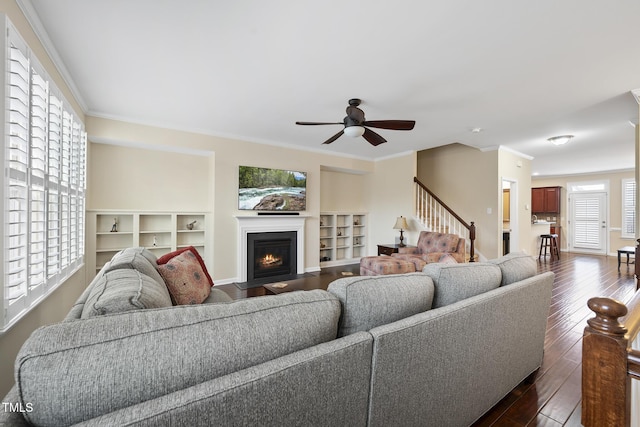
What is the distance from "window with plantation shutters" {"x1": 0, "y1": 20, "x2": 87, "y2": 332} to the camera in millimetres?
1541

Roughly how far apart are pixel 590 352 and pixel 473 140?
487cm

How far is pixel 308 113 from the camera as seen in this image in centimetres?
364

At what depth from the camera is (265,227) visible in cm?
499

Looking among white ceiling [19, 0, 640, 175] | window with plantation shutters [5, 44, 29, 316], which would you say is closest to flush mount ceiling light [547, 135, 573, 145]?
white ceiling [19, 0, 640, 175]

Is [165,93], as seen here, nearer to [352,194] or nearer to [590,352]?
[590,352]

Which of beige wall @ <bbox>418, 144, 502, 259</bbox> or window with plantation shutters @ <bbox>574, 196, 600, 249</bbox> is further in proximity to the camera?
window with plantation shutters @ <bbox>574, 196, 600, 249</bbox>

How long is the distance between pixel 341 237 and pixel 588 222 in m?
7.83

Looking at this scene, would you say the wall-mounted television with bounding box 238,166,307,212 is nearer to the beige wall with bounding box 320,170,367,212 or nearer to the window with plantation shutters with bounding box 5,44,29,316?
the beige wall with bounding box 320,170,367,212

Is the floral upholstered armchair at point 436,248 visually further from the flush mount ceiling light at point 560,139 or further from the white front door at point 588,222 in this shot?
the white front door at point 588,222

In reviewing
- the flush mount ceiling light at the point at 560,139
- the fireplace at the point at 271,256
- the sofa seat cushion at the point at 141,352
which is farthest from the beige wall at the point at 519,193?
the sofa seat cushion at the point at 141,352

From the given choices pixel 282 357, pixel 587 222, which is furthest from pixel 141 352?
pixel 587 222

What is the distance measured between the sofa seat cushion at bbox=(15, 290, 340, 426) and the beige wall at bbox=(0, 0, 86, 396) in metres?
1.43

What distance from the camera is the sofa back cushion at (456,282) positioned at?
147cm

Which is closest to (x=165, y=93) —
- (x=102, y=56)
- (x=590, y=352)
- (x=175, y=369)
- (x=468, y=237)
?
(x=102, y=56)
